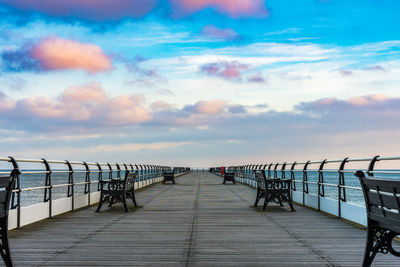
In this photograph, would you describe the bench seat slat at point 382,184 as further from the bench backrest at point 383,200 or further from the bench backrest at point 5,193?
the bench backrest at point 5,193

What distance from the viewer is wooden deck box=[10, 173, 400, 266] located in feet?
18.8

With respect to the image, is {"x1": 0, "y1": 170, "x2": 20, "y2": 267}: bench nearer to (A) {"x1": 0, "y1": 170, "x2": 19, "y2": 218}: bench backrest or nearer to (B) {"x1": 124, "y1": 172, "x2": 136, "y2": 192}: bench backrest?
(A) {"x1": 0, "y1": 170, "x2": 19, "y2": 218}: bench backrest

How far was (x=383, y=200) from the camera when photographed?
14.5 ft

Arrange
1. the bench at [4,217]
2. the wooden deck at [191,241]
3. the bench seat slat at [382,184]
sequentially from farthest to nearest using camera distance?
the wooden deck at [191,241] < the bench at [4,217] < the bench seat slat at [382,184]

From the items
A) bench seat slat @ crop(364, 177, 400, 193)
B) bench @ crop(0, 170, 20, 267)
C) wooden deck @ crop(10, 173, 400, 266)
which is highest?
bench seat slat @ crop(364, 177, 400, 193)

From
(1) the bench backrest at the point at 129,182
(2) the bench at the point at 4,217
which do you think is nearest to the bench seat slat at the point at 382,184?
(2) the bench at the point at 4,217

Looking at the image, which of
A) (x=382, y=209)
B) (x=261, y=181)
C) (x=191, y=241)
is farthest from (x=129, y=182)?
→ (x=382, y=209)

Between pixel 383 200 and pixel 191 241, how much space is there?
3.44 meters

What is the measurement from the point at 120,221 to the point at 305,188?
664 centimetres

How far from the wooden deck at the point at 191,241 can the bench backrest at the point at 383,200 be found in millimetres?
1178

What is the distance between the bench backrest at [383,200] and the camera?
4.11 m

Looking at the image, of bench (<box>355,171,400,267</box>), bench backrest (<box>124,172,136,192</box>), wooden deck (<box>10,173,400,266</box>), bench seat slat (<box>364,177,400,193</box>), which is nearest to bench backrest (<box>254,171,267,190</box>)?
wooden deck (<box>10,173,400,266</box>)

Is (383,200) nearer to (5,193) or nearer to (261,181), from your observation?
(5,193)

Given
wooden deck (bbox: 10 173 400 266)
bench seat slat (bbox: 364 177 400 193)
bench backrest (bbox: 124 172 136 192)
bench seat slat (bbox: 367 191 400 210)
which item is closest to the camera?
bench seat slat (bbox: 364 177 400 193)
